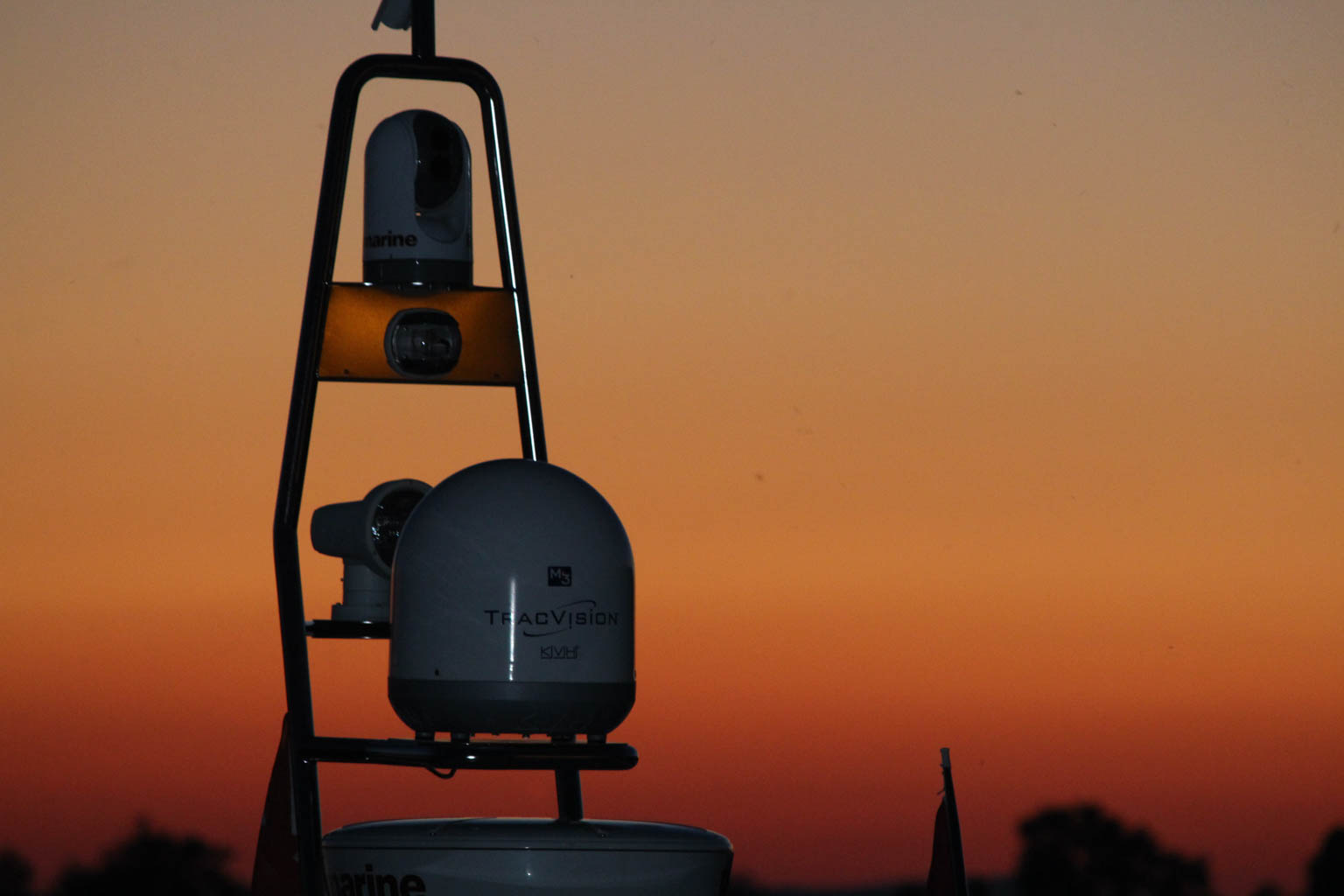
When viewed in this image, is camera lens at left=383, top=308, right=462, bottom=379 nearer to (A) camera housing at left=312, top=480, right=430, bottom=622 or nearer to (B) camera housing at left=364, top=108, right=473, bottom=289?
(B) camera housing at left=364, top=108, right=473, bottom=289

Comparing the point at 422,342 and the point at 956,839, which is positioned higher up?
the point at 422,342

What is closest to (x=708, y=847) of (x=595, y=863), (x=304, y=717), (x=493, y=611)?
(x=595, y=863)

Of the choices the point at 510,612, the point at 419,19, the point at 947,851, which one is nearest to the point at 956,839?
the point at 947,851

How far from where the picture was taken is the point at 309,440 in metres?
8.98

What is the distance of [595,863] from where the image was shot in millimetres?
7754

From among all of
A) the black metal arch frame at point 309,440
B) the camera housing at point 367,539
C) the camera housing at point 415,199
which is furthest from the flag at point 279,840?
the camera housing at point 415,199

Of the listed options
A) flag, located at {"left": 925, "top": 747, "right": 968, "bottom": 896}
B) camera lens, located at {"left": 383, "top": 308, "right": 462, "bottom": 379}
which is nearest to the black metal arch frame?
camera lens, located at {"left": 383, "top": 308, "right": 462, "bottom": 379}

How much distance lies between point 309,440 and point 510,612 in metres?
1.68

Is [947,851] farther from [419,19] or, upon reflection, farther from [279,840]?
[419,19]

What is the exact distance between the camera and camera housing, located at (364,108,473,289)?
9.03 m

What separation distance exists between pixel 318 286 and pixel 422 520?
1.55 m

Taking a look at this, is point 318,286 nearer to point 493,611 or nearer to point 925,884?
point 493,611

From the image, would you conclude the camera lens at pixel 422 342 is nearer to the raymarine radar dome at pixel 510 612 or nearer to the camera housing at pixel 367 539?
the camera housing at pixel 367 539

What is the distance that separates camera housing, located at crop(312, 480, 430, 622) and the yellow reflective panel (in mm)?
597
